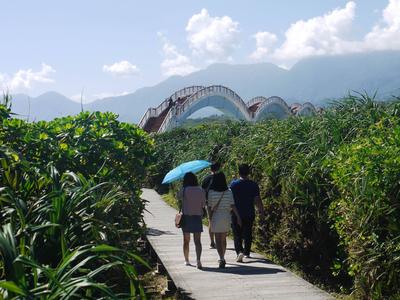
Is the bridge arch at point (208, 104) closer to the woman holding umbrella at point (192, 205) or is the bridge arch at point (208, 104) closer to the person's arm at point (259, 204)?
the person's arm at point (259, 204)

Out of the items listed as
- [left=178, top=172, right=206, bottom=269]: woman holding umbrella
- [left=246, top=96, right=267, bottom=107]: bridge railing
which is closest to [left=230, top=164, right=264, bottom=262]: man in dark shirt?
[left=178, top=172, right=206, bottom=269]: woman holding umbrella

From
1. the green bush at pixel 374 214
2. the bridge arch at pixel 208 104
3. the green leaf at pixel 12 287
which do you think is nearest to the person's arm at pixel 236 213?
the green bush at pixel 374 214

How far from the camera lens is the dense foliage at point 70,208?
3.49 m

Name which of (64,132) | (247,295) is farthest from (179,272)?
(64,132)

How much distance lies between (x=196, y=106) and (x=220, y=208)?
5141cm

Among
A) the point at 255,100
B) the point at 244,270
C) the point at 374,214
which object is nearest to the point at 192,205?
the point at 244,270

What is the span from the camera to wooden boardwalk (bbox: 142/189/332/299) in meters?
6.93

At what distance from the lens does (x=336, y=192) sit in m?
7.32

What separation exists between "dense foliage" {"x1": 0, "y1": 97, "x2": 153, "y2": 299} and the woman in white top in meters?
1.10

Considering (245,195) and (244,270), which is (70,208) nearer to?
(244,270)

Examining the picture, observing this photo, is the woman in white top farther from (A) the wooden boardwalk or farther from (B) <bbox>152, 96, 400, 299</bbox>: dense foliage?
(B) <bbox>152, 96, 400, 299</bbox>: dense foliage

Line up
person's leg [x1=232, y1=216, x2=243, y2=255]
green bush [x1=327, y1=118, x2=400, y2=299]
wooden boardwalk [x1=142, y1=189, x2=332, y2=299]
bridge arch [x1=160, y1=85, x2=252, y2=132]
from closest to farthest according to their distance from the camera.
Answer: green bush [x1=327, y1=118, x2=400, y2=299]
wooden boardwalk [x1=142, y1=189, x2=332, y2=299]
person's leg [x1=232, y1=216, x2=243, y2=255]
bridge arch [x1=160, y1=85, x2=252, y2=132]

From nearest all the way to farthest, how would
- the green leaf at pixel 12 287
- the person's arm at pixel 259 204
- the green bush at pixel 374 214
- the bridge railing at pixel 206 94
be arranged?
the green leaf at pixel 12 287
the green bush at pixel 374 214
the person's arm at pixel 259 204
the bridge railing at pixel 206 94

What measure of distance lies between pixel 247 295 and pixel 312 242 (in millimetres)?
1559
